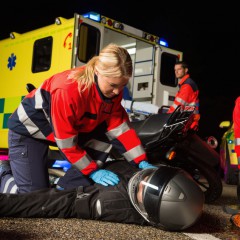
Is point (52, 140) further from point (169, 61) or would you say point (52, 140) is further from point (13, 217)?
point (169, 61)

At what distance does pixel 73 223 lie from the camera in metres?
2.59

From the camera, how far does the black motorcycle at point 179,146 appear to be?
10.8 feet

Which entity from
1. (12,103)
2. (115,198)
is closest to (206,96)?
(12,103)

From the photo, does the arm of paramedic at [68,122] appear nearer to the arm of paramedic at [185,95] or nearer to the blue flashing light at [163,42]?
the arm of paramedic at [185,95]

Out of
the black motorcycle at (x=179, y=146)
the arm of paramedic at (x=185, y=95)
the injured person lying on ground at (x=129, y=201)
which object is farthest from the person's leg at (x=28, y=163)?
the arm of paramedic at (x=185, y=95)

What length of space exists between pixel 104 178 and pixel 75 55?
3223 millimetres

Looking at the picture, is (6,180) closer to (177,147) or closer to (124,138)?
(124,138)

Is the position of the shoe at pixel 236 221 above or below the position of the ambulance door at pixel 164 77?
below

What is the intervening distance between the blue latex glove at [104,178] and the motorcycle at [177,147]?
0.70 m

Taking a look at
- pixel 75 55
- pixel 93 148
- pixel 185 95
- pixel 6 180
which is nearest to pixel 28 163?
pixel 6 180

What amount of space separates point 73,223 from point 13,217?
0.43 metres

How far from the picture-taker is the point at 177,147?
3561 millimetres

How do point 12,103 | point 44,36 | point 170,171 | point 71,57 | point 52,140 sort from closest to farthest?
point 170,171 < point 52,140 < point 71,57 < point 44,36 < point 12,103

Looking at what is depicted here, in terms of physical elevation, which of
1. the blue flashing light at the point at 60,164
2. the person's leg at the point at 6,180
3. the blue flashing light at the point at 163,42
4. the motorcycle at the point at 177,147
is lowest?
the person's leg at the point at 6,180
